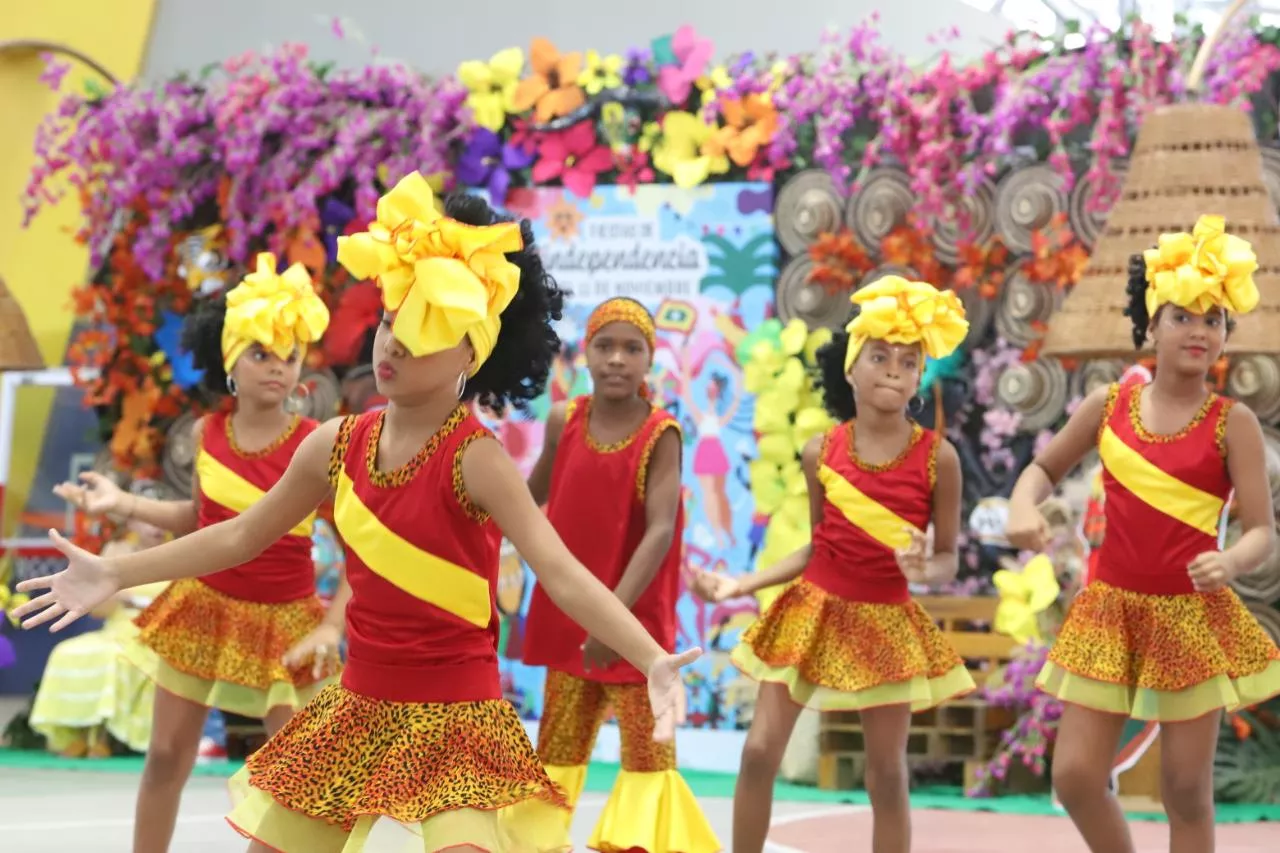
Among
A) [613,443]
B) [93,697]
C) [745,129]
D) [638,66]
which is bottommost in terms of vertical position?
[93,697]

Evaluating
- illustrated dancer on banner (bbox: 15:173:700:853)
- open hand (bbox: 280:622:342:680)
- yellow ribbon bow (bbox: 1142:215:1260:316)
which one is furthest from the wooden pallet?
illustrated dancer on banner (bbox: 15:173:700:853)

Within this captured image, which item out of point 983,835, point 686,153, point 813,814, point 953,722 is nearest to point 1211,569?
point 983,835

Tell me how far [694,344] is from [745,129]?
0.97m

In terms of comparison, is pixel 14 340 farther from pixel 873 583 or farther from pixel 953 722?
pixel 953 722

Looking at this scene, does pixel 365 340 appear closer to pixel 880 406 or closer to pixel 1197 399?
pixel 880 406

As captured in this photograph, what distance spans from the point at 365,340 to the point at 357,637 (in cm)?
547

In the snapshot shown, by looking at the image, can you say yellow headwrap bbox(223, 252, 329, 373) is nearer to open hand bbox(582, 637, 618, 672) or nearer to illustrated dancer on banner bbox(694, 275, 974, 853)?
open hand bbox(582, 637, 618, 672)

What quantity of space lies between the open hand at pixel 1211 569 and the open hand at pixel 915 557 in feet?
2.45

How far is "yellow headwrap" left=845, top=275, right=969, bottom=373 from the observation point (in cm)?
527

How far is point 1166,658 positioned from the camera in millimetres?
4590

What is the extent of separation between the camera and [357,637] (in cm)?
346

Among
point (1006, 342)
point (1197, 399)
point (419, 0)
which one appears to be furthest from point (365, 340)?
point (1197, 399)

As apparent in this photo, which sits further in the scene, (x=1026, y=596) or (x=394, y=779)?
(x=1026, y=596)

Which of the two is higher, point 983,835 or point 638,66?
point 638,66
